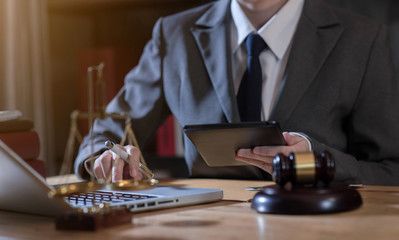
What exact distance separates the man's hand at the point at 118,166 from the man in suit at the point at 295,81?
0.21 m

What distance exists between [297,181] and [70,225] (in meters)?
0.38

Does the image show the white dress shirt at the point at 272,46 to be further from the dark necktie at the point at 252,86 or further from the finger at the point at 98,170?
the finger at the point at 98,170

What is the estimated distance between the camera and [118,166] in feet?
4.50

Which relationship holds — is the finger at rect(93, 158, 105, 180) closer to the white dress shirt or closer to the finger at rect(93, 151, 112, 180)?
the finger at rect(93, 151, 112, 180)

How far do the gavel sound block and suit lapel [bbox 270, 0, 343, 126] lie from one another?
0.73 metres

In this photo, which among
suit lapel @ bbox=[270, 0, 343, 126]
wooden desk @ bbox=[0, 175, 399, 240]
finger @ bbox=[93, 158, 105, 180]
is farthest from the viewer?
suit lapel @ bbox=[270, 0, 343, 126]

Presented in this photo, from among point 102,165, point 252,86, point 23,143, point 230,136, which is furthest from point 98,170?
point 252,86

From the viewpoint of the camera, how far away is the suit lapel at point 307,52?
1.73m

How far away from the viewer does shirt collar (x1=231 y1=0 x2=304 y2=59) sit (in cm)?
180

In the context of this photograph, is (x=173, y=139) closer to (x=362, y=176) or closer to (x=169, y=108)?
(x=169, y=108)

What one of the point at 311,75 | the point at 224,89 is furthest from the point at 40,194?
the point at 311,75

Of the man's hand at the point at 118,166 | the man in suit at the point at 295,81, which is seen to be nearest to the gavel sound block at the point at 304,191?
the man's hand at the point at 118,166

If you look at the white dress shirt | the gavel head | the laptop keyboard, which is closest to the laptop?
the laptop keyboard

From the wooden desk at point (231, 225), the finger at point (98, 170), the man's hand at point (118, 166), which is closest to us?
the wooden desk at point (231, 225)
